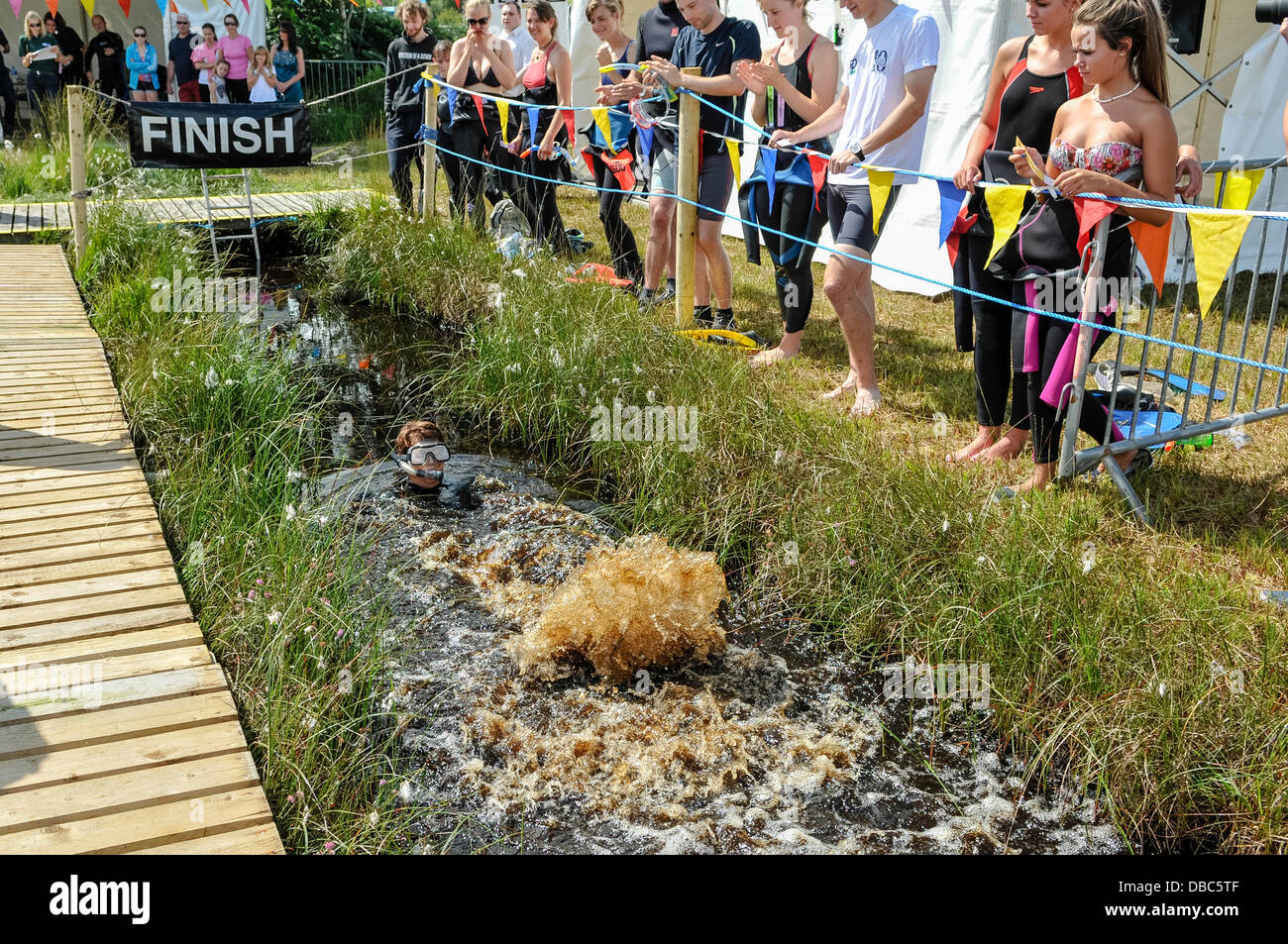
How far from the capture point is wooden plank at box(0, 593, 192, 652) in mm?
3285

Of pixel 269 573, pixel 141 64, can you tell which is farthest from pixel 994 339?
pixel 141 64

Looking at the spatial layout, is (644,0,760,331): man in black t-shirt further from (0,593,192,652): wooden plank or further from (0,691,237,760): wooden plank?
(0,691,237,760): wooden plank

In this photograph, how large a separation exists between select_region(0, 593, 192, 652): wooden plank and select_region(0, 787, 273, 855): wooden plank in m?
0.87

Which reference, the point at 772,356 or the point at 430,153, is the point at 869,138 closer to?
the point at 772,356

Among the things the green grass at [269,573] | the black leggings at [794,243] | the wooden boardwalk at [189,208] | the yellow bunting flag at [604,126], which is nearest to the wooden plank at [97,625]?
the green grass at [269,573]

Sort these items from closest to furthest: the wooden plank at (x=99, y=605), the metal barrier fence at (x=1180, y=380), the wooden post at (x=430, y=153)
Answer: the wooden plank at (x=99, y=605), the metal barrier fence at (x=1180, y=380), the wooden post at (x=430, y=153)

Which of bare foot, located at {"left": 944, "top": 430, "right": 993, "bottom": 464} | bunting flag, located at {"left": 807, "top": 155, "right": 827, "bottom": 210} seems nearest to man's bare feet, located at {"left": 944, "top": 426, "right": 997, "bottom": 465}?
bare foot, located at {"left": 944, "top": 430, "right": 993, "bottom": 464}

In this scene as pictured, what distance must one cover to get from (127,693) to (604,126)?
17.3 feet

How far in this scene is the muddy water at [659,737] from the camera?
121 inches

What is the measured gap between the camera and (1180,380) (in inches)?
222

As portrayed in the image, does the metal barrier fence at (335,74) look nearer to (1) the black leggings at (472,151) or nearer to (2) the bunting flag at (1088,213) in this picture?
(1) the black leggings at (472,151)

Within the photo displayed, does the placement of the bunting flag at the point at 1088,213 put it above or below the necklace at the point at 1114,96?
below

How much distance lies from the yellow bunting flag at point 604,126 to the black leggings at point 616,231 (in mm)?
279
